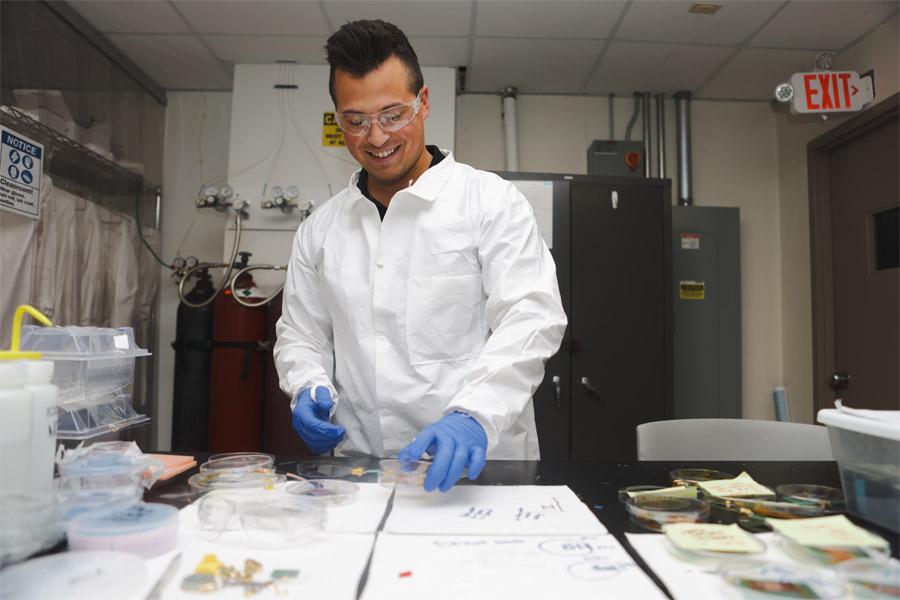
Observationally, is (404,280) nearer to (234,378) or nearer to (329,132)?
(234,378)

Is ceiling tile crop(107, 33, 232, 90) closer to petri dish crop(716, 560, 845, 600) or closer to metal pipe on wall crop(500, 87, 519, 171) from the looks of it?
metal pipe on wall crop(500, 87, 519, 171)

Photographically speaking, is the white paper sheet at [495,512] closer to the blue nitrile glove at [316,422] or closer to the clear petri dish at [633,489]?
the clear petri dish at [633,489]

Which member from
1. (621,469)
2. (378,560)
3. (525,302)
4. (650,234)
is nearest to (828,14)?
(650,234)

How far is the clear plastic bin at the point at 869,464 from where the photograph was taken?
0.67m

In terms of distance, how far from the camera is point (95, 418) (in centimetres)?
85

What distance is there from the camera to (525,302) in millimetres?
1119

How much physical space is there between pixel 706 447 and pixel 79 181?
2634 mm

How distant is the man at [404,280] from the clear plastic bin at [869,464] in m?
0.49

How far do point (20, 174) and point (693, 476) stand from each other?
2334 millimetres

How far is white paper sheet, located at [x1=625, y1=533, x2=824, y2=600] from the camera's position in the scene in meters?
0.53

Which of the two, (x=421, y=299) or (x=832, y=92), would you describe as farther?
(x=832, y=92)

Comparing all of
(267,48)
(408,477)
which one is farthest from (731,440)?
(267,48)

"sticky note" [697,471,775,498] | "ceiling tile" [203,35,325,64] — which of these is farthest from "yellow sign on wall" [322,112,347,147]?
"sticky note" [697,471,775,498]

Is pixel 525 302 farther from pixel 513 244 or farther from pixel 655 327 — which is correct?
pixel 655 327
